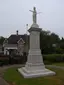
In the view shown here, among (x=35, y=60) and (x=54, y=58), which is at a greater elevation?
(x=35, y=60)

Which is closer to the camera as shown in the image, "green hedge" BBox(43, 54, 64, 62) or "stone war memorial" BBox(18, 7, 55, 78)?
"stone war memorial" BBox(18, 7, 55, 78)

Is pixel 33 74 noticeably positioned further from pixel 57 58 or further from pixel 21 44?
pixel 21 44

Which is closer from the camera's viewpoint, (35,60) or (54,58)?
(35,60)

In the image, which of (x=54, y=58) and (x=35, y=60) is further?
(x=54, y=58)

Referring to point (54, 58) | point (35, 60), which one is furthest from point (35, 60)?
point (54, 58)

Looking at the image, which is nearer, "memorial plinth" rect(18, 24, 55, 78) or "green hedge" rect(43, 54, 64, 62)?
"memorial plinth" rect(18, 24, 55, 78)

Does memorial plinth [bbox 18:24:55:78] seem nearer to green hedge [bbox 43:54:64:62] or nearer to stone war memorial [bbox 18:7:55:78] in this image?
stone war memorial [bbox 18:7:55:78]

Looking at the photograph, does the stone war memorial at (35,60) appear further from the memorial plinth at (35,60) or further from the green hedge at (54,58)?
the green hedge at (54,58)

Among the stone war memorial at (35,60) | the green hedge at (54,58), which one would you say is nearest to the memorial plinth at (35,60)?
the stone war memorial at (35,60)

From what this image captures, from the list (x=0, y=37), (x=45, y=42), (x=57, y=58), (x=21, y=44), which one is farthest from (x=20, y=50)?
(x=0, y=37)

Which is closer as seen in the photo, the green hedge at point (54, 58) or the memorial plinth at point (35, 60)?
the memorial plinth at point (35, 60)

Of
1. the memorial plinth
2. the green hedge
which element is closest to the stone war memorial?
the memorial plinth

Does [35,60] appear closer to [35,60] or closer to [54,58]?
[35,60]

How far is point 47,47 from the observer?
165ft
